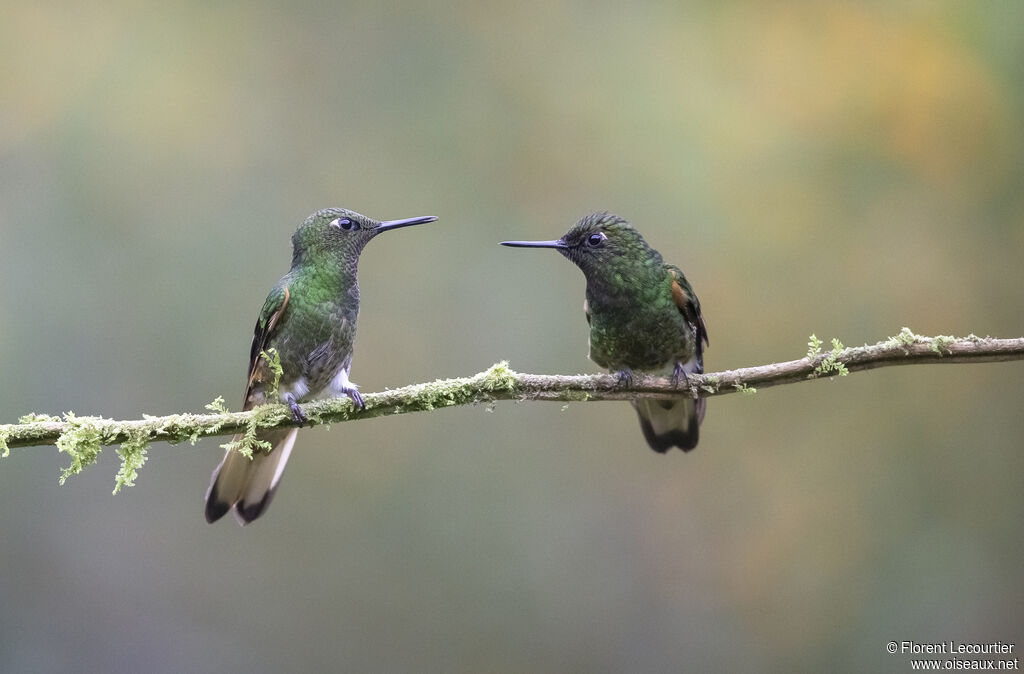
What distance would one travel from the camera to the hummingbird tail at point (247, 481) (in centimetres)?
277

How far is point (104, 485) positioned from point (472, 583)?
1.89 meters

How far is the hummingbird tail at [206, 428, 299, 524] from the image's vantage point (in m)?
2.77

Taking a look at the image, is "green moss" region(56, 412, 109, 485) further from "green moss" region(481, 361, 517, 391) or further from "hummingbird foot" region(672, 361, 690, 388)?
"hummingbird foot" region(672, 361, 690, 388)

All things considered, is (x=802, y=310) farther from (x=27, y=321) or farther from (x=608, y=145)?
(x=27, y=321)

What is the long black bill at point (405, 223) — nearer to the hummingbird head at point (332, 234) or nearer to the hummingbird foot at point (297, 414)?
the hummingbird head at point (332, 234)

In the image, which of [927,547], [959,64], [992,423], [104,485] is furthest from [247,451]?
[959,64]

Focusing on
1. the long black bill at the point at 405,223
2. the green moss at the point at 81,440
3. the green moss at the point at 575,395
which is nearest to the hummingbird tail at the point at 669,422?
the green moss at the point at 575,395

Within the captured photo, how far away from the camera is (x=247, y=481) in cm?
284

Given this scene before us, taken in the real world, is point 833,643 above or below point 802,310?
below

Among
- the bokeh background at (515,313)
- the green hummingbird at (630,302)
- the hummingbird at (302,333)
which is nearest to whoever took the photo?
the hummingbird at (302,333)

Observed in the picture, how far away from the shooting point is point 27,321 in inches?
175

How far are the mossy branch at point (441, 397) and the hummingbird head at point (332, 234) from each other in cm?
51

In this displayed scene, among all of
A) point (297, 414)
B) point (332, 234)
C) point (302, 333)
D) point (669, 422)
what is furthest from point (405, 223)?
point (669, 422)

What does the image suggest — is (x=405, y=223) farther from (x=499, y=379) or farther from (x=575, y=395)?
(x=575, y=395)
